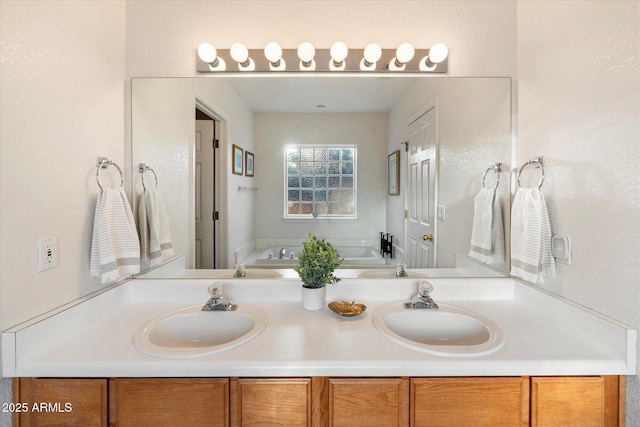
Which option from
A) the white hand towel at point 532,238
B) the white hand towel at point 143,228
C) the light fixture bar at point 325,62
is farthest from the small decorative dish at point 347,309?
the light fixture bar at point 325,62

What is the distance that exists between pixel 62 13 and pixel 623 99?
1.91 m

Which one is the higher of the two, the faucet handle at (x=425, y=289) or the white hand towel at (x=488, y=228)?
the white hand towel at (x=488, y=228)

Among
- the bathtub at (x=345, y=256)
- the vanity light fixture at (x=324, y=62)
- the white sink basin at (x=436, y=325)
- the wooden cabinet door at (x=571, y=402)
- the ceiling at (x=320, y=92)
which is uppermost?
the vanity light fixture at (x=324, y=62)

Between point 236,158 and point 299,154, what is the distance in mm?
319

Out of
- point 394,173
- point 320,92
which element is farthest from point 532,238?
point 320,92

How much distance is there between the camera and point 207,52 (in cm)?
145

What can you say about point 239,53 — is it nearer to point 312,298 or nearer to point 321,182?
point 321,182

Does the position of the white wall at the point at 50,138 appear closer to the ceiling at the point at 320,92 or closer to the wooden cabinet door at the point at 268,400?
the ceiling at the point at 320,92

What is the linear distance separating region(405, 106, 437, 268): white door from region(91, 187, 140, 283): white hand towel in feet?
4.21

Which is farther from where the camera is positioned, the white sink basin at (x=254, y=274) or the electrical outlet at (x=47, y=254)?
the white sink basin at (x=254, y=274)

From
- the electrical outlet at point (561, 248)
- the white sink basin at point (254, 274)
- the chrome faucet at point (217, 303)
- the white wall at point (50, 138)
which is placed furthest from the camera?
the white sink basin at point (254, 274)

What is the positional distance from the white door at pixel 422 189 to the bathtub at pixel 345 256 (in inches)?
6.7

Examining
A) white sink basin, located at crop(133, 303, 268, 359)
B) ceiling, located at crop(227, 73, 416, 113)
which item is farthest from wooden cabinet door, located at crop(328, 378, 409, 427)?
ceiling, located at crop(227, 73, 416, 113)

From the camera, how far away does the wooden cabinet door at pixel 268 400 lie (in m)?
0.96
